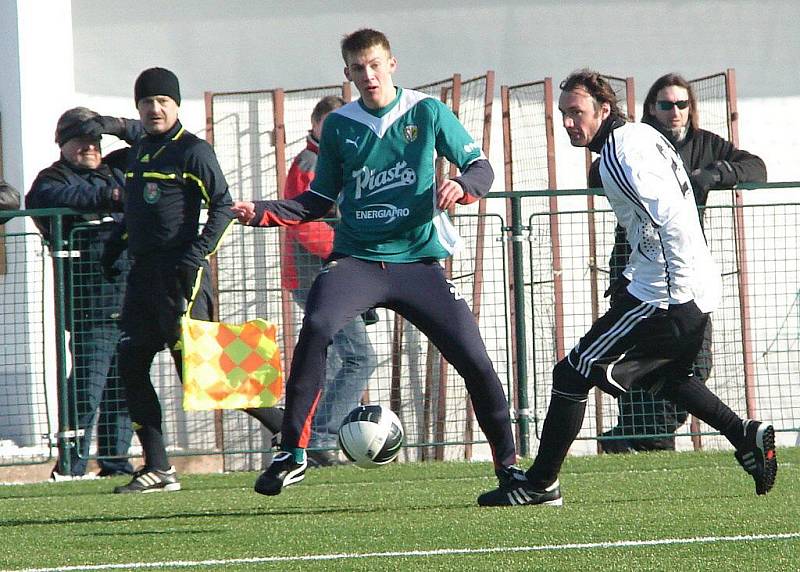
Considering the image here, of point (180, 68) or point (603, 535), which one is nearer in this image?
point (603, 535)

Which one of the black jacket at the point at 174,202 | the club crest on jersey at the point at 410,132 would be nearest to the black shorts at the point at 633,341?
the club crest on jersey at the point at 410,132

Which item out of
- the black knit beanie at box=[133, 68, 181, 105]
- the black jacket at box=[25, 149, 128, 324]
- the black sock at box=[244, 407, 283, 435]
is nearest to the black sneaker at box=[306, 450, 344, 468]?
the black sock at box=[244, 407, 283, 435]

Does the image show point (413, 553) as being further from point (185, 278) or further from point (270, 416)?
point (270, 416)

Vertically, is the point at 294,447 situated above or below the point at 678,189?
below

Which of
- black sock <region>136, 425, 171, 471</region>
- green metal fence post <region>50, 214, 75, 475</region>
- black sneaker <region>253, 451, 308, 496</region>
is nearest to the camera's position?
black sneaker <region>253, 451, 308, 496</region>

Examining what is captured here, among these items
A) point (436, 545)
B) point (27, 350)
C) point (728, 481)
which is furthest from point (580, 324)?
point (436, 545)

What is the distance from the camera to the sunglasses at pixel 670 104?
913cm

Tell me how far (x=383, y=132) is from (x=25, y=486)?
339 cm

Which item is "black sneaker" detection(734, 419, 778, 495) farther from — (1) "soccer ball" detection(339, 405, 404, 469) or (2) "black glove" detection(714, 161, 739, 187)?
(2) "black glove" detection(714, 161, 739, 187)

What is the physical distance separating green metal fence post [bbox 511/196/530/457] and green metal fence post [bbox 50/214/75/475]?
2.80m

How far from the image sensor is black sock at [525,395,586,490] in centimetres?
649

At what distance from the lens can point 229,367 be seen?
28.8 ft

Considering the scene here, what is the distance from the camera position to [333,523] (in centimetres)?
643

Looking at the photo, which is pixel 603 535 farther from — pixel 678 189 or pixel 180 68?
pixel 180 68
